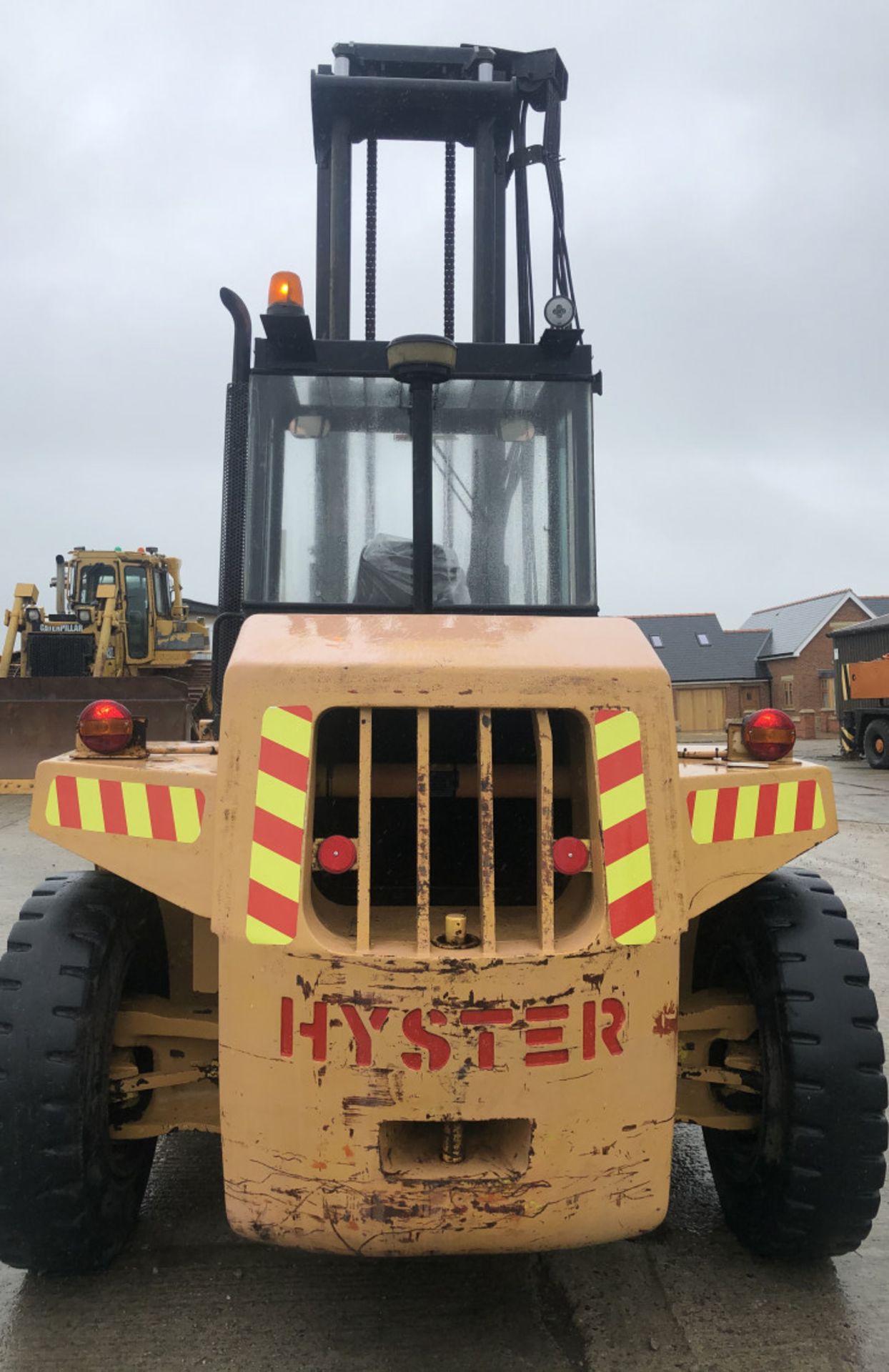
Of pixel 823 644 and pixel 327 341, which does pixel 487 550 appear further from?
pixel 823 644

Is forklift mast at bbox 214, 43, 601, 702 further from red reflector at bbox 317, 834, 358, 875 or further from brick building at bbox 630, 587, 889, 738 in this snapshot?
brick building at bbox 630, 587, 889, 738

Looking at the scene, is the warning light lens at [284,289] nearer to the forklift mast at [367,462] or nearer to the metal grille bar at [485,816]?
the forklift mast at [367,462]

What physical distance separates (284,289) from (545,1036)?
7.68 ft

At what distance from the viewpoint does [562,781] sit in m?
2.39

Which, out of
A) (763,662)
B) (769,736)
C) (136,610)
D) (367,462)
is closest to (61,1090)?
(769,736)

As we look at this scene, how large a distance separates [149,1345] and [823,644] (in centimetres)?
3505

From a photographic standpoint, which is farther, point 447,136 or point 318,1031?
point 447,136

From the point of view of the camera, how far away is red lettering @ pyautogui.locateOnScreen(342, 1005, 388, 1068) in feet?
6.36

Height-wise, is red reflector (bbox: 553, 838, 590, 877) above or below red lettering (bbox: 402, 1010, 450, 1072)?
above

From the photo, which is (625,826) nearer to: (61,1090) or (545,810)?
(545,810)

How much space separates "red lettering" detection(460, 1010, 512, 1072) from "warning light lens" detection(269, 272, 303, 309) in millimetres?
2208

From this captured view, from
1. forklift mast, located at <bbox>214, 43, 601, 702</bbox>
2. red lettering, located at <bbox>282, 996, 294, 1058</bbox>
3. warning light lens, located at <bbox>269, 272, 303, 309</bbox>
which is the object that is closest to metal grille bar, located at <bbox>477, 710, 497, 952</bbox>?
red lettering, located at <bbox>282, 996, 294, 1058</bbox>

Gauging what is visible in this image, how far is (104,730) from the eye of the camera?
97.6 inches

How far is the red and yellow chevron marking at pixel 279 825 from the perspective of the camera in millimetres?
1983
